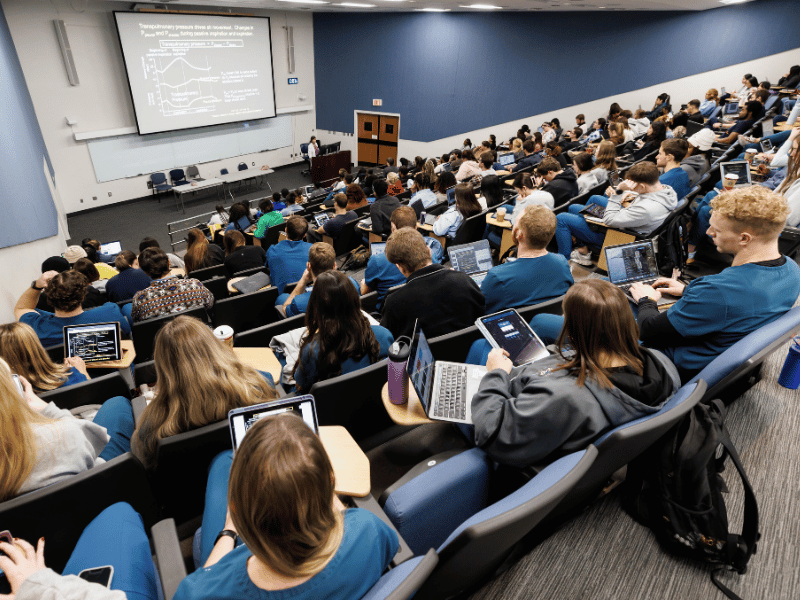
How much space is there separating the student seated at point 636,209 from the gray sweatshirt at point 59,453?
14.4 ft

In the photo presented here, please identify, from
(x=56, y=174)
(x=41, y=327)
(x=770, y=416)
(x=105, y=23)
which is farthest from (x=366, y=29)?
(x=770, y=416)

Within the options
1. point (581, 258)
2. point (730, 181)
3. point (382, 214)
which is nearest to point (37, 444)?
point (382, 214)

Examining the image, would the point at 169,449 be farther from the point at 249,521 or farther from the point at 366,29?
the point at 366,29

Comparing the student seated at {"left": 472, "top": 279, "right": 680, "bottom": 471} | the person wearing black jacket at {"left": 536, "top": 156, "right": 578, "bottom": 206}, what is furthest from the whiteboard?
the student seated at {"left": 472, "top": 279, "right": 680, "bottom": 471}

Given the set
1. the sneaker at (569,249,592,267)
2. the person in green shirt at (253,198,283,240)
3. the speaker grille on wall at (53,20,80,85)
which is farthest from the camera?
the speaker grille on wall at (53,20,80,85)

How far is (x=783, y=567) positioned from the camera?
6.07ft

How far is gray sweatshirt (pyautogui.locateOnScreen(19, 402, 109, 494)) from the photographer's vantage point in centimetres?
158

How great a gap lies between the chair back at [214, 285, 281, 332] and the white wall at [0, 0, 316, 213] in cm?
924

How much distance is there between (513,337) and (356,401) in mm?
836

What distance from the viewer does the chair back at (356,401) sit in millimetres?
1949

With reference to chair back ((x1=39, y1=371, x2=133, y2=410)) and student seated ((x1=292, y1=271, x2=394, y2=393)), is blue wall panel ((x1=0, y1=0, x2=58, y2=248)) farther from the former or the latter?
student seated ((x1=292, y1=271, x2=394, y2=393))

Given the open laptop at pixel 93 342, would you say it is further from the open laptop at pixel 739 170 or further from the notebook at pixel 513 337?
the open laptop at pixel 739 170

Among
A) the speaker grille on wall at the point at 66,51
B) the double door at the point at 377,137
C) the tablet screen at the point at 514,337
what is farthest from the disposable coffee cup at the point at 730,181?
the speaker grille on wall at the point at 66,51

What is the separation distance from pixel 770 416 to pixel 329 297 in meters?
2.57
